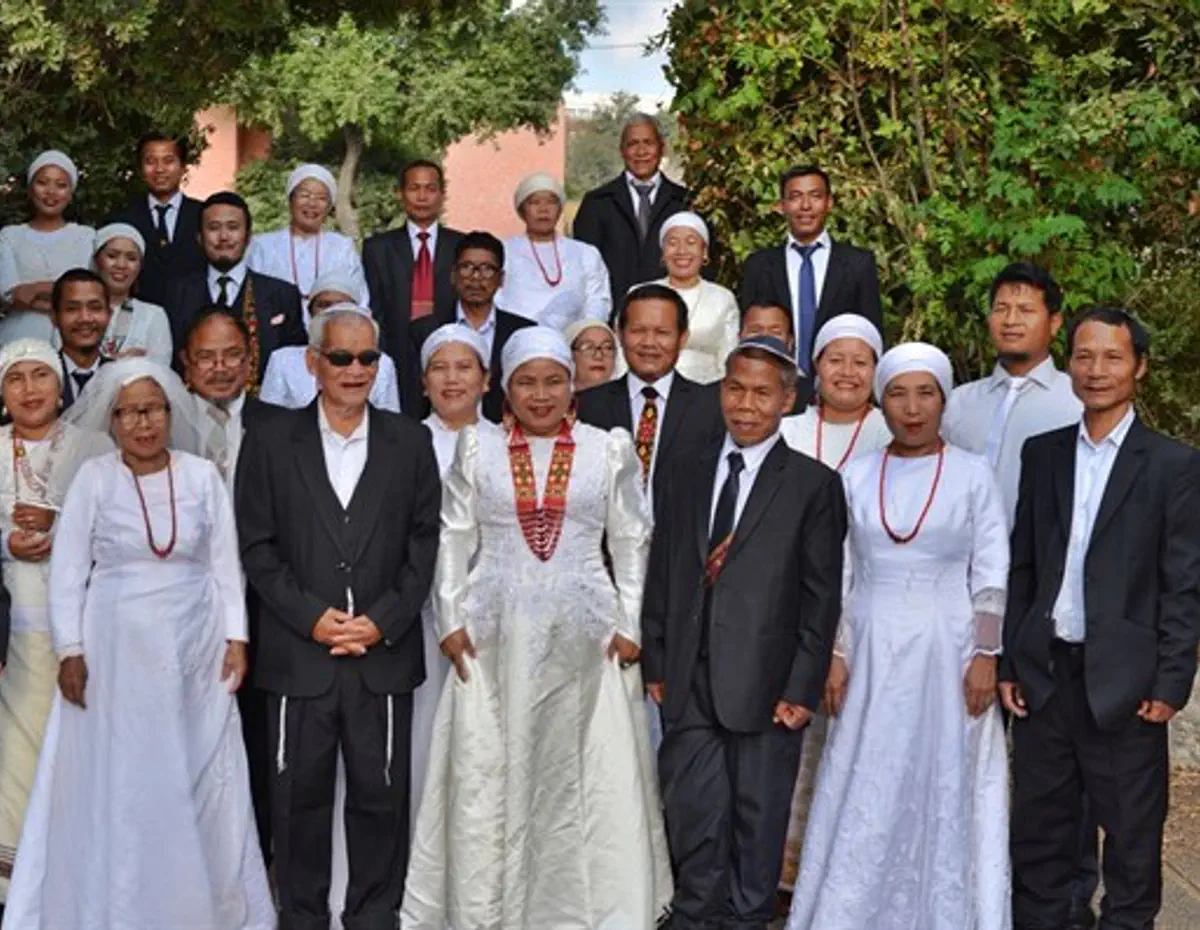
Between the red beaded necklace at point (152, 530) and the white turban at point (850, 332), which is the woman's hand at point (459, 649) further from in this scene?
the white turban at point (850, 332)

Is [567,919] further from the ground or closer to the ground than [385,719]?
closer to the ground

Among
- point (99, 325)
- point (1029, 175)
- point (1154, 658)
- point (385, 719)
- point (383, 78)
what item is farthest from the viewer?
point (383, 78)

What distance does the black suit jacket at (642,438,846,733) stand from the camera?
6.53m

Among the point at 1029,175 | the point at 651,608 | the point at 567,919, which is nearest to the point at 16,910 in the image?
the point at 567,919

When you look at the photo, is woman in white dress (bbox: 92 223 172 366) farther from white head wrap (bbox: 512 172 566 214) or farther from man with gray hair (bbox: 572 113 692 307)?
man with gray hair (bbox: 572 113 692 307)

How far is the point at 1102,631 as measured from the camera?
6.31 metres

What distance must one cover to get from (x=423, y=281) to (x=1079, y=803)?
440 centimetres

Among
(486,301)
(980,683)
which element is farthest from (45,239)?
(980,683)

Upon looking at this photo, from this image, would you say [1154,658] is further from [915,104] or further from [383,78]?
[383,78]

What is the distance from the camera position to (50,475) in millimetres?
6926

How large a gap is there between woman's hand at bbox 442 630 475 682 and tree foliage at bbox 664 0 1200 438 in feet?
12.2

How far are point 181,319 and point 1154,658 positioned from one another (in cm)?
461

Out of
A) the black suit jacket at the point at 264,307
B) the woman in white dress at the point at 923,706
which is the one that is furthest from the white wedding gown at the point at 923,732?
the black suit jacket at the point at 264,307

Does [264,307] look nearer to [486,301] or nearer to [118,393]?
[486,301]
